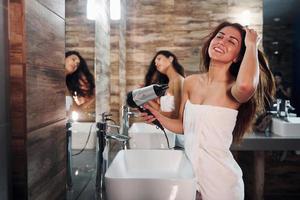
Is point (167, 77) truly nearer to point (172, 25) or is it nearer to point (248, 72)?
point (172, 25)

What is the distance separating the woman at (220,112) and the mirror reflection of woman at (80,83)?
57cm

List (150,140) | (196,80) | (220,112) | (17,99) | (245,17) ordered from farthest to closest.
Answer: (245,17), (150,140), (196,80), (220,112), (17,99)

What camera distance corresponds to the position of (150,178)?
100 cm

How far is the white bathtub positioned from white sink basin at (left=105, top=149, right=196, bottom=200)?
5.8 inches

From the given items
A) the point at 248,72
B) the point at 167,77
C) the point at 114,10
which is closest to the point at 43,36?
the point at 248,72

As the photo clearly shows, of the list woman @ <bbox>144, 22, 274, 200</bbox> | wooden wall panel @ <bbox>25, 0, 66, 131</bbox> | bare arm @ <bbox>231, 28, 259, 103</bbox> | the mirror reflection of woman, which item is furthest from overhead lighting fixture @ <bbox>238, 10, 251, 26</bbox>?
wooden wall panel @ <bbox>25, 0, 66, 131</bbox>

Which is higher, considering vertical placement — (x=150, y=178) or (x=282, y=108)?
(x=282, y=108)

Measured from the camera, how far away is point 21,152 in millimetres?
662

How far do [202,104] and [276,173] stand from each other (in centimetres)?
164

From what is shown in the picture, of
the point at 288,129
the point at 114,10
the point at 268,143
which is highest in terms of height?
the point at 114,10

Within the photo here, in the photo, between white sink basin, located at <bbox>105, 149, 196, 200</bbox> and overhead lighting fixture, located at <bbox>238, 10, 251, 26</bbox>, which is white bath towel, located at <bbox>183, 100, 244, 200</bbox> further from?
overhead lighting fixture, located at <bbox>238, 10, 251, 26</bbox>

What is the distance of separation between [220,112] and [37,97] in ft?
3.94

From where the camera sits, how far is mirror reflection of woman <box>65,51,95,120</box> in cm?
111

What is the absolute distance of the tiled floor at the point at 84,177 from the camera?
3.84 feet
